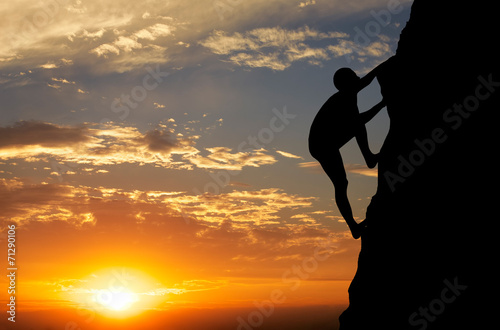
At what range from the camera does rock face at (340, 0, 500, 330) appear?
23.7 feet

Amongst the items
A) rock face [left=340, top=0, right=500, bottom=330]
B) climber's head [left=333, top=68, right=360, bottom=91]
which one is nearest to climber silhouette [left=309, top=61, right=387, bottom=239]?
climber's head [left=333, top=68, right=360, bottom=91]

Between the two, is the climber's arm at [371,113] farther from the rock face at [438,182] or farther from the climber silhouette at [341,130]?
the rock face at [438,182]

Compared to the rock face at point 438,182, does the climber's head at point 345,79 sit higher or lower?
higher

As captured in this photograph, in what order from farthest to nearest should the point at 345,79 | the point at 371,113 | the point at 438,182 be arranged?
1. the point at 371,113
2. the point at 345,79
3. the point at 438,182

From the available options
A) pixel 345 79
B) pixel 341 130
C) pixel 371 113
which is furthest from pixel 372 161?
pixel 345 79

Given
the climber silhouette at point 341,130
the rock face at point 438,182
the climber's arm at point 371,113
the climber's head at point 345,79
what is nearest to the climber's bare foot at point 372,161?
the climber silhouette at point 341,130

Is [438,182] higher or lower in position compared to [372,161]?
lower

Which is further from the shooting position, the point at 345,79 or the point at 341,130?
the point at 341,130

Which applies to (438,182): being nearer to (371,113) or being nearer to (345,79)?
(371,113)

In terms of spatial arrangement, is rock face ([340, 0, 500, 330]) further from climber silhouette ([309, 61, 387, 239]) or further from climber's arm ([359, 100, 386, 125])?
climber silhouette ([309, 61, 387, 239])

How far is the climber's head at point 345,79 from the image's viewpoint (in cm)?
942

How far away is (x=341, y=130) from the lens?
9.67 metres

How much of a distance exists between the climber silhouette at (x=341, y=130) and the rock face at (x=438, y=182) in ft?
1.57

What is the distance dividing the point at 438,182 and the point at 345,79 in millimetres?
2895
